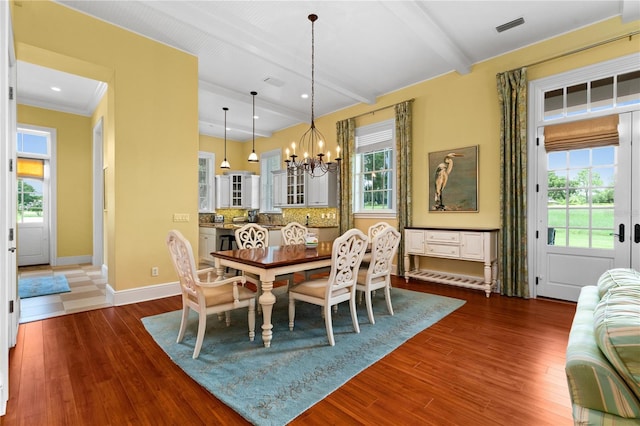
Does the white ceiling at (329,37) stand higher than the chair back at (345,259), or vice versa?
the white ceiling at (329,37)

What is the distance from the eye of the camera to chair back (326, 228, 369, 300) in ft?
8.87

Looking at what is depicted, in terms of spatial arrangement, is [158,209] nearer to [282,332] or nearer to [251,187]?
[282,332]

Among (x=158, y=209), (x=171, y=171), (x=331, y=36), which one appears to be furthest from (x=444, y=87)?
(x=158, y=209)

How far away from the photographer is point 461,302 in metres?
4.01

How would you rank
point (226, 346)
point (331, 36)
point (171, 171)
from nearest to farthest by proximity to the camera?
point (226, 346)
point (331, 36)
point (171, 171)

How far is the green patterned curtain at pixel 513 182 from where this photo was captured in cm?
415

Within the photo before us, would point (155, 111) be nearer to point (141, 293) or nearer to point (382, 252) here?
point (141, 293)

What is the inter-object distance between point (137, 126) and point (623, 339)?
470cm

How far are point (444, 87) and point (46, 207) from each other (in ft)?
26.8

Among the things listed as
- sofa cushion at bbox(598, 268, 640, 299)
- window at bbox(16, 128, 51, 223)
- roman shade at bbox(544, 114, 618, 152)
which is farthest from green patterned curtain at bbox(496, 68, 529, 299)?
window at bbox(16, 128, 51, 223)

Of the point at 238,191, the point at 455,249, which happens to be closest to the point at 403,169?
the point at 455,249

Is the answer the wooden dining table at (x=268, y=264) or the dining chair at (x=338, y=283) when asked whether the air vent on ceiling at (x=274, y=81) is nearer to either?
the wooden dining table at (x=268, y=264)

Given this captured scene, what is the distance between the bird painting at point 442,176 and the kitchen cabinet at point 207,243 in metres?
4.59

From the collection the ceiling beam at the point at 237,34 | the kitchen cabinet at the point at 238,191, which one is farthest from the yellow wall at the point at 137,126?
the kitchen cabinet at the point at 238,191
